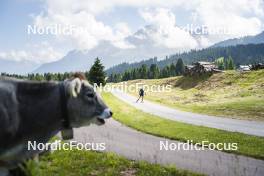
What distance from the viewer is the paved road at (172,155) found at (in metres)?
15.7

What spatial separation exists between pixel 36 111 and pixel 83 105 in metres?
1.01

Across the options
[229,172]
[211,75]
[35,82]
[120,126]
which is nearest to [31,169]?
[35,82]

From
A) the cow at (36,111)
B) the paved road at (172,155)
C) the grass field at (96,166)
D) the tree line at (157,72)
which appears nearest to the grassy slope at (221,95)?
the paved road at (172,155)

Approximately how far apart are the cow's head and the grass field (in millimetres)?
5288

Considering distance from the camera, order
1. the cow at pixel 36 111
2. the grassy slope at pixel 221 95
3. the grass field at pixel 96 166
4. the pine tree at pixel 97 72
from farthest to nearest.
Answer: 1. the pine tree at pixel 97 72
2. the grassy slope at pixel 221 95
3. the grass field at pixel 96 166
4. the cow at pixel 36 111

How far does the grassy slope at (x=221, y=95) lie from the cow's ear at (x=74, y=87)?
31046mm

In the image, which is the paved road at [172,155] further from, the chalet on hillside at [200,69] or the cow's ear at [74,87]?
the chalet on hillside at [200,69]

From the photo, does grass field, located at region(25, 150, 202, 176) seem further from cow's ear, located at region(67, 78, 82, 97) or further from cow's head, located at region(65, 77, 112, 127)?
cow's ear, located at region(67, 78, 82, 97)

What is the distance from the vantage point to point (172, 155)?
60.4 feet

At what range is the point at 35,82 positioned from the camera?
25.3ft

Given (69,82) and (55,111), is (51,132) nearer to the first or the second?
(55,111)

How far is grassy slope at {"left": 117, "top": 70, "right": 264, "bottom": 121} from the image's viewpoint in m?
42.8

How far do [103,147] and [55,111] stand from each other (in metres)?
12.2

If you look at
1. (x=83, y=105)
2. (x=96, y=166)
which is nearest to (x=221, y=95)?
(x=96, y=166)
